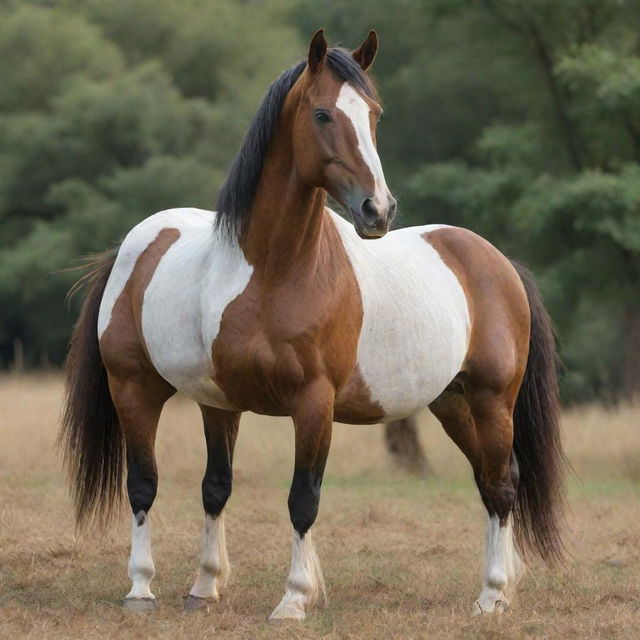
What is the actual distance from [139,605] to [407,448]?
719cm

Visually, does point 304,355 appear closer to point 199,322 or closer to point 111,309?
point 199,322

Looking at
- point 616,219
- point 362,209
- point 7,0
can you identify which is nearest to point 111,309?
point 362,209

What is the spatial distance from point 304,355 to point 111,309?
47.4 inches

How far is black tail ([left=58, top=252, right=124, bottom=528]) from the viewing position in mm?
6078

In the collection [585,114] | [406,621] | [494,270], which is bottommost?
[406,621]

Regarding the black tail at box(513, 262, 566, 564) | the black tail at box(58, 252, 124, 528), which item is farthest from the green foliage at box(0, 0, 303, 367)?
the black tail at box(513, 262, 566, 564)

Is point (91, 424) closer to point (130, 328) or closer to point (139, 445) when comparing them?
→ point (139, 445)

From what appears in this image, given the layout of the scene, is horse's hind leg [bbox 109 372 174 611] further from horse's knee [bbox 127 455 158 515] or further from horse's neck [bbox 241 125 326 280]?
horse's neck [bbox 241 125 326 280]

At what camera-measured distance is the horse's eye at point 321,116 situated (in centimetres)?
491

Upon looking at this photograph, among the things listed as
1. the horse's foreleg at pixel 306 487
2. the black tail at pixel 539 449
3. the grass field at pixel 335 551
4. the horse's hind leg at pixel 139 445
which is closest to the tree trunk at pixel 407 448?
the grass field at pixel 335 551

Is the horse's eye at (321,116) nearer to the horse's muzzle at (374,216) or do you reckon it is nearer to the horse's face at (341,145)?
the horse's face at (341,145)

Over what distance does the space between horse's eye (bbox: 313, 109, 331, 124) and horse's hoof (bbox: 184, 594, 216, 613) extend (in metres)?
2.28

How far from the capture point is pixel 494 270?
6.29 metres

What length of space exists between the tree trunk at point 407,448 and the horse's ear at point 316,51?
7.73 metres
